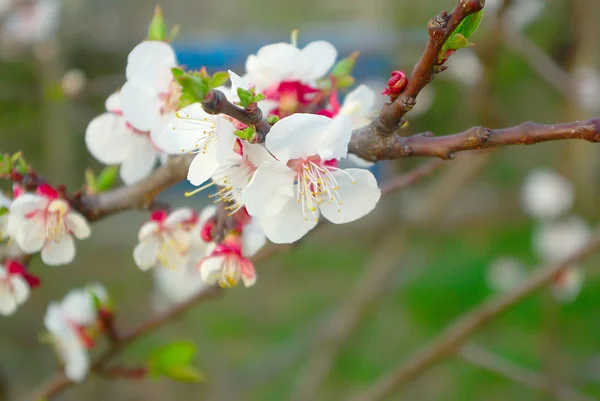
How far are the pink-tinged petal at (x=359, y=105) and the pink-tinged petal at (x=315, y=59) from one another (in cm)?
4

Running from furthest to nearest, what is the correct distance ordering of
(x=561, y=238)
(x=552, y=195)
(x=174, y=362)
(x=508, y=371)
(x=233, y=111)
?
(x=552, y=195) → (x=561, y=238) → (x=508, y=371) → (x=174, y=362) → (x=233, y=111)

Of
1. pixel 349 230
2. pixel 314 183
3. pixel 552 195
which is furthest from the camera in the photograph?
pixel 349 230

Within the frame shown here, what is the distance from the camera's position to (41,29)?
189 cm

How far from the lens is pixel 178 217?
60 cm

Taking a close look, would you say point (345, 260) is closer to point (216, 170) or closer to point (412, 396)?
point (412, 396)

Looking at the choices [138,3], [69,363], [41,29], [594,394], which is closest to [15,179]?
[69,363]

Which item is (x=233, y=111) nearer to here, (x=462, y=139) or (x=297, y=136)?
(x=297, y=136)

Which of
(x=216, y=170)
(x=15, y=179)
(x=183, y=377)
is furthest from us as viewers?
(x=183, y=377)

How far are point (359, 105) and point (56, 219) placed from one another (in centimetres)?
32

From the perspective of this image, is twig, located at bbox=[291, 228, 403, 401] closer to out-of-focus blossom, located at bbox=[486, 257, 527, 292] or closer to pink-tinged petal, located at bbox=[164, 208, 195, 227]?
out-of-focus blossom, located at bbox=[486, 257, 527, 292]

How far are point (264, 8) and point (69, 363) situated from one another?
2.61m

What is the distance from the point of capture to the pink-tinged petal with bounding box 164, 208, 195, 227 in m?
0.60

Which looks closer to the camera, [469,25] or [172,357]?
[469,25]

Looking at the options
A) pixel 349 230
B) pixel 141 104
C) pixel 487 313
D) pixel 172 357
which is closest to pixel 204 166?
pixel 141 104
